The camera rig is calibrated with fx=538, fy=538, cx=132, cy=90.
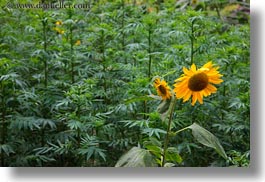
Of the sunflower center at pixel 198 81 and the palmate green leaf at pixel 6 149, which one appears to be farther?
the palmate green leaf at pixel 6 149

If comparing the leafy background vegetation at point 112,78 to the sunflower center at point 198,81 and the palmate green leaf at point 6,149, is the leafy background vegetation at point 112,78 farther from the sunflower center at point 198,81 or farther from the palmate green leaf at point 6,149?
the sunflower center at point 198,81

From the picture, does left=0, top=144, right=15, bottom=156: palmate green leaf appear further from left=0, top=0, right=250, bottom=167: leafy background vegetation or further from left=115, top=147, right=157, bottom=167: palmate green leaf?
left=115, top=147, right=157, bottom=167: palmate green leaf

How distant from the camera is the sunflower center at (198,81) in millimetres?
1399

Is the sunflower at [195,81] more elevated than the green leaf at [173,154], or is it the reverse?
the sunflower at [195,81]

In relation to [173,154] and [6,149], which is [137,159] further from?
[6,149]

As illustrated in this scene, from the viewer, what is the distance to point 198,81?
140 cm

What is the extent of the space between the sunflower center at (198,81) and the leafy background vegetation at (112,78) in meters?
0.11

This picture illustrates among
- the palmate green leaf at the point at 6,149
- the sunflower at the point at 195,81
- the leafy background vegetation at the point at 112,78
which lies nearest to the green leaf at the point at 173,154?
the leafy background vegetation at the point at 112,78

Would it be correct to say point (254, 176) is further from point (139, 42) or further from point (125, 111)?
point (139, 42)

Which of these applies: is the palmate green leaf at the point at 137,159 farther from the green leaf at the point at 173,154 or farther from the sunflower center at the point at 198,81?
the sunflower center at the point at 198,81

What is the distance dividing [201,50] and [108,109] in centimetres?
32

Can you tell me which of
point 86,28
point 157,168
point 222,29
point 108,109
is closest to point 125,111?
point 108,109

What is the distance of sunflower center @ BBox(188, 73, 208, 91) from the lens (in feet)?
4.59

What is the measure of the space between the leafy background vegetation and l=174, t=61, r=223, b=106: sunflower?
98mm
